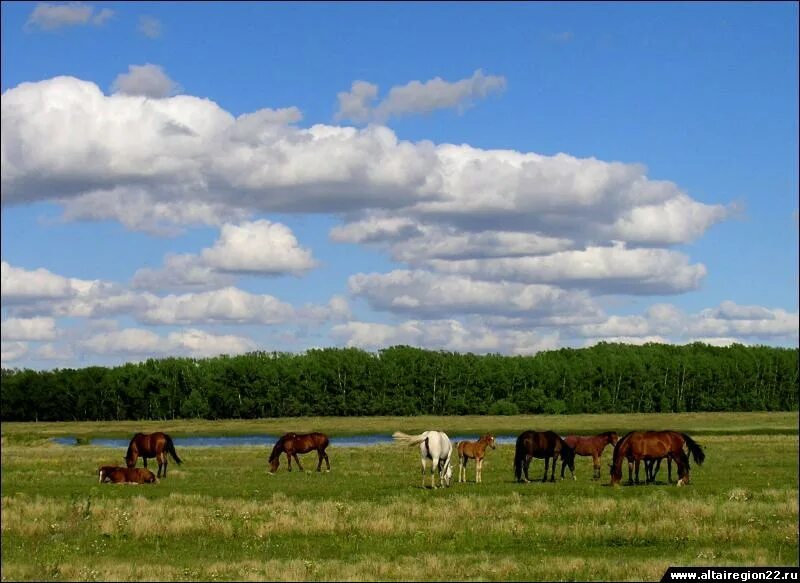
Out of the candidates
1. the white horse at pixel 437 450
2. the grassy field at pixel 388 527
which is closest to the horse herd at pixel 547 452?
the white horse at pixel 437 450

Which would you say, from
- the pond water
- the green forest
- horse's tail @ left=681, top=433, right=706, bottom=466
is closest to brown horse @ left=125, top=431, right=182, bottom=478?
horse's tail @ left=681, top=433, right=706, bottom=466

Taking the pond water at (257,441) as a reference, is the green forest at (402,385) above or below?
above

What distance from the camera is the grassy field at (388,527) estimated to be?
15.1m

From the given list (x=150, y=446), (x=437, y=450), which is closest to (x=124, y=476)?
(x=150, y=446)

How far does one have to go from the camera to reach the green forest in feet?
393

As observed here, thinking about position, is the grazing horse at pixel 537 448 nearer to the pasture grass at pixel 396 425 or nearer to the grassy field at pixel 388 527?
the grassy field at pixel 388 527

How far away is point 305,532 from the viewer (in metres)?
19.1

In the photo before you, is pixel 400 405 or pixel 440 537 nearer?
pixel 440 537

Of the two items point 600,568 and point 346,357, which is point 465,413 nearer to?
point 346,357

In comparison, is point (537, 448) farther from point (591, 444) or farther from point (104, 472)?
point (104, 472)

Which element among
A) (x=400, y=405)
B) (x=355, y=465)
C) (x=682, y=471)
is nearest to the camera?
(x=682, y=471)

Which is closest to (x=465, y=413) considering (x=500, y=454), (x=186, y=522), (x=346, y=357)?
(x=346, y=357)

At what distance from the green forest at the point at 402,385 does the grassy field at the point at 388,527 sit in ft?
289

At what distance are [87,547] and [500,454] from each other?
87.6 ft
